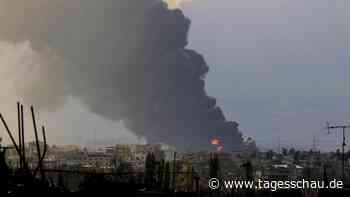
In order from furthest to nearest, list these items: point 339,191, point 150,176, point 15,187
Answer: point 150,176, point 339,191, point 15,187

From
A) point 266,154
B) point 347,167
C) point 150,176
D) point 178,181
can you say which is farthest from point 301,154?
point 150,176

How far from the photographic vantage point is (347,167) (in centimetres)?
11675

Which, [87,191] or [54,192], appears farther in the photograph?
[87,191]

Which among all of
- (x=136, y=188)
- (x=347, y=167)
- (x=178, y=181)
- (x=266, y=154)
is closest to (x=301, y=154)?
(x=266, y=154)

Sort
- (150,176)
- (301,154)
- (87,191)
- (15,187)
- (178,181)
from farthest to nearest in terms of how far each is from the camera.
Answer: (301,154) → (178,181) → (150,176) → (87,191) → (15,187)

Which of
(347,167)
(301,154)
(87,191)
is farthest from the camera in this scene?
(301,154)

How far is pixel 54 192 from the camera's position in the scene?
78.9 feet

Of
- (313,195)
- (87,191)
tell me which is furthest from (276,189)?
(87,191)

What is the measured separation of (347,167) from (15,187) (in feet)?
327

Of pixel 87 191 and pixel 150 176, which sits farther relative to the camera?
pixel 150 176

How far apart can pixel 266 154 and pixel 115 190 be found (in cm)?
14380

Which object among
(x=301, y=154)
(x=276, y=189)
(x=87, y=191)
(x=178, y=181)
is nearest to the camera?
(x=87, y=191)

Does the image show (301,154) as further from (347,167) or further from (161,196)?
(161,196)

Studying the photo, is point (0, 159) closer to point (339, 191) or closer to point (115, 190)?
point (115, 190)
